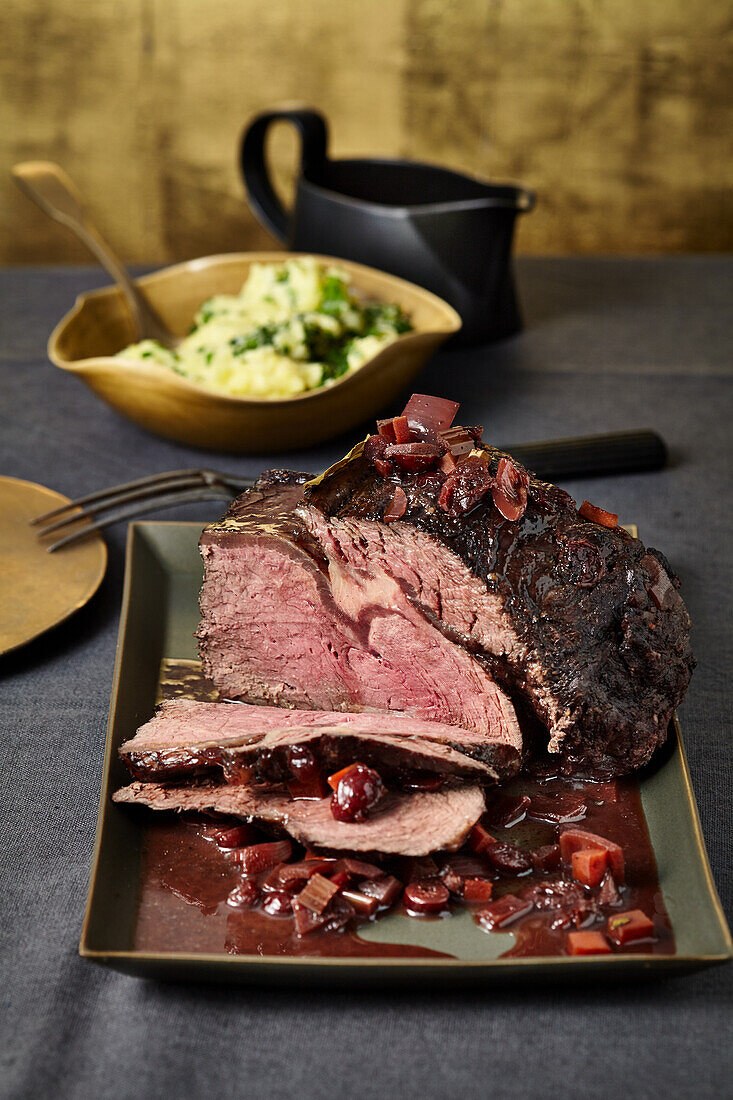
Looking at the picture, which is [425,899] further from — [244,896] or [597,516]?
[597,516]

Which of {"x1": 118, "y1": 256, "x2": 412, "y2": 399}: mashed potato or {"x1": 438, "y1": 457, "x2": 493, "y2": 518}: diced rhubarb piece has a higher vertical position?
{"x1": 438, "y1": 457, "x2": 493, "y2": 518}: diced rhubarb piece

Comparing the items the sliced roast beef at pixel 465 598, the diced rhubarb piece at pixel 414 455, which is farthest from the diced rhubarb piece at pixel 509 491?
the diced rhubarb piece at pixel 414 455

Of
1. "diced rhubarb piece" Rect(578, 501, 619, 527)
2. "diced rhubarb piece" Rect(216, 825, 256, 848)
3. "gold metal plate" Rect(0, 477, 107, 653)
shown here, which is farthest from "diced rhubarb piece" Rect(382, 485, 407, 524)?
"gold metal plate" Rect(0, 477, 107, 653)

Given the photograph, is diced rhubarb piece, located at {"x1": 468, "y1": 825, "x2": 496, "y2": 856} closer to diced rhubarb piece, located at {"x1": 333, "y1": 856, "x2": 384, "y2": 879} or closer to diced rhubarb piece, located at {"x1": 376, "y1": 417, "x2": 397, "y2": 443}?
diced rhubarb piece, located at {"x1": 333, "y1": 856, "x2": 384, "y2": 879}

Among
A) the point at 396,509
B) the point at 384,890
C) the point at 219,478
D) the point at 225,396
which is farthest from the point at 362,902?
the point at 225,396

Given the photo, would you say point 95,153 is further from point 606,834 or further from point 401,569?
point 606,834

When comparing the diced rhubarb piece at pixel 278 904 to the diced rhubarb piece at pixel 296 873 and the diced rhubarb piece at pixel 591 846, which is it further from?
the diced rhubarb piece at pixel 591 846
